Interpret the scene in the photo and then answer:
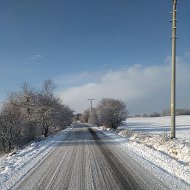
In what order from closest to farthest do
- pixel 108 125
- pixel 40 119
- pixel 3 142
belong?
pixel 3 142, pixel 40 119, pixel 108 125

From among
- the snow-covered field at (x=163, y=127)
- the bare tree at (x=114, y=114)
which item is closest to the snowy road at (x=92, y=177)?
the snow-covered field at (x=163, y=127)

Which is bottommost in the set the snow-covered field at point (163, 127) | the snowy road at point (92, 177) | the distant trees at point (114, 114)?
the snowy road at point (92, 177)

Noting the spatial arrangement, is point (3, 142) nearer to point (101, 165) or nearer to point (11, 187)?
point (101, 165)

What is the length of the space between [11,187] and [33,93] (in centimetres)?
3713

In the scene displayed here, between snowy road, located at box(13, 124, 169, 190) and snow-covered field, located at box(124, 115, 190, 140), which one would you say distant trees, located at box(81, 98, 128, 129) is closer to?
snow-covered field, located at box(124, 115, 190, 140)

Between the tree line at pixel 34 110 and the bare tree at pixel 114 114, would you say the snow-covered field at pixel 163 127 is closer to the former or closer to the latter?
the bare tree at pixel 114 114

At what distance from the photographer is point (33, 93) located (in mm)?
45312

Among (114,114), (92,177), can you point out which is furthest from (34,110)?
(92,177)

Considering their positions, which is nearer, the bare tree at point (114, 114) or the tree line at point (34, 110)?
the tree line at point (34, 110)

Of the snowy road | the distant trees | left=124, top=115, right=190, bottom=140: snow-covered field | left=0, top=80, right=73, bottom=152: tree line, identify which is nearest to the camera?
the snowy road

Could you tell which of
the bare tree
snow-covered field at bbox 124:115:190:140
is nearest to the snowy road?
snow-covered field at bbox 124:115:190:140

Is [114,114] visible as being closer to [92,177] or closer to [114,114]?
[114,114]

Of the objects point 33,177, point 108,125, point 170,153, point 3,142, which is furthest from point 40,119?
point 33,177

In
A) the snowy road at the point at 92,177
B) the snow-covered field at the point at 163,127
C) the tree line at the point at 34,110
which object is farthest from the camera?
the snow-covered field at the point at 163,127
